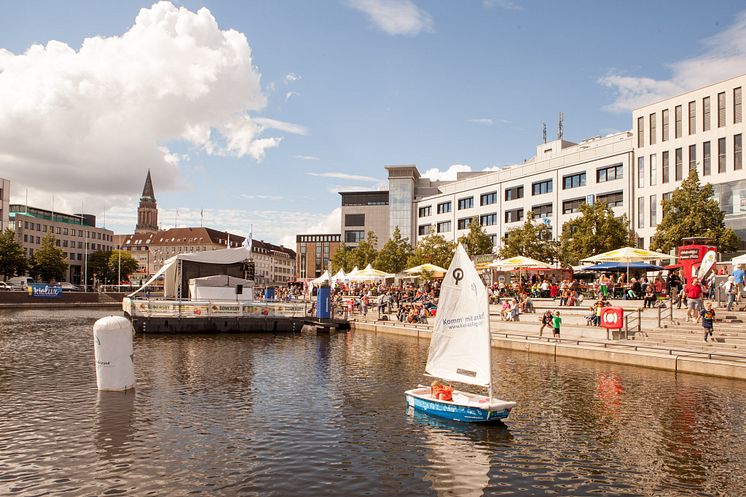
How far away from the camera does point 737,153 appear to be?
2506 inches

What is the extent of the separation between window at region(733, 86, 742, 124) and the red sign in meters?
43.1

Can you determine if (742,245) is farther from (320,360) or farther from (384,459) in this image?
(384,459)

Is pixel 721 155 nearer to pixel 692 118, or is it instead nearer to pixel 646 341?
pixel 692 118

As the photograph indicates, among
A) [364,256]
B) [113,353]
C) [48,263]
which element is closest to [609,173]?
[364,256]

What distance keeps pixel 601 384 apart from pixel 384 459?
1390cm

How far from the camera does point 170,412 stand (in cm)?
2005

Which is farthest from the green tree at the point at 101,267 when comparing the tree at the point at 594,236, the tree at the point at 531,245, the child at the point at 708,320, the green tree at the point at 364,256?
the child at the point at 708,320

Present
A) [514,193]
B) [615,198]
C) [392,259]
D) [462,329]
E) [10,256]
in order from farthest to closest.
Answer: [10,256]
[514,193]
[392,259]
[615,198]
[462,329]

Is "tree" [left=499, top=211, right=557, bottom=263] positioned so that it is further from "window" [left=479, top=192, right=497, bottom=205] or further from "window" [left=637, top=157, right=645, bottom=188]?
"window" [left=479, top=192, right=497, bottom=205]

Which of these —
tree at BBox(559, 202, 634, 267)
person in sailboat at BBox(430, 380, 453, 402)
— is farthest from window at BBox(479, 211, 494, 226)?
person in sailboat at BBox(430, 380, 453, 402)

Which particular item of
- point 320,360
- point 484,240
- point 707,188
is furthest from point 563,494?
point 484,240

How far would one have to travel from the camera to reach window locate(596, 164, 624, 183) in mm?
78312

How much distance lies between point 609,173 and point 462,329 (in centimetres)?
6767

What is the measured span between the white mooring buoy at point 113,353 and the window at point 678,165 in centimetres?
6670
